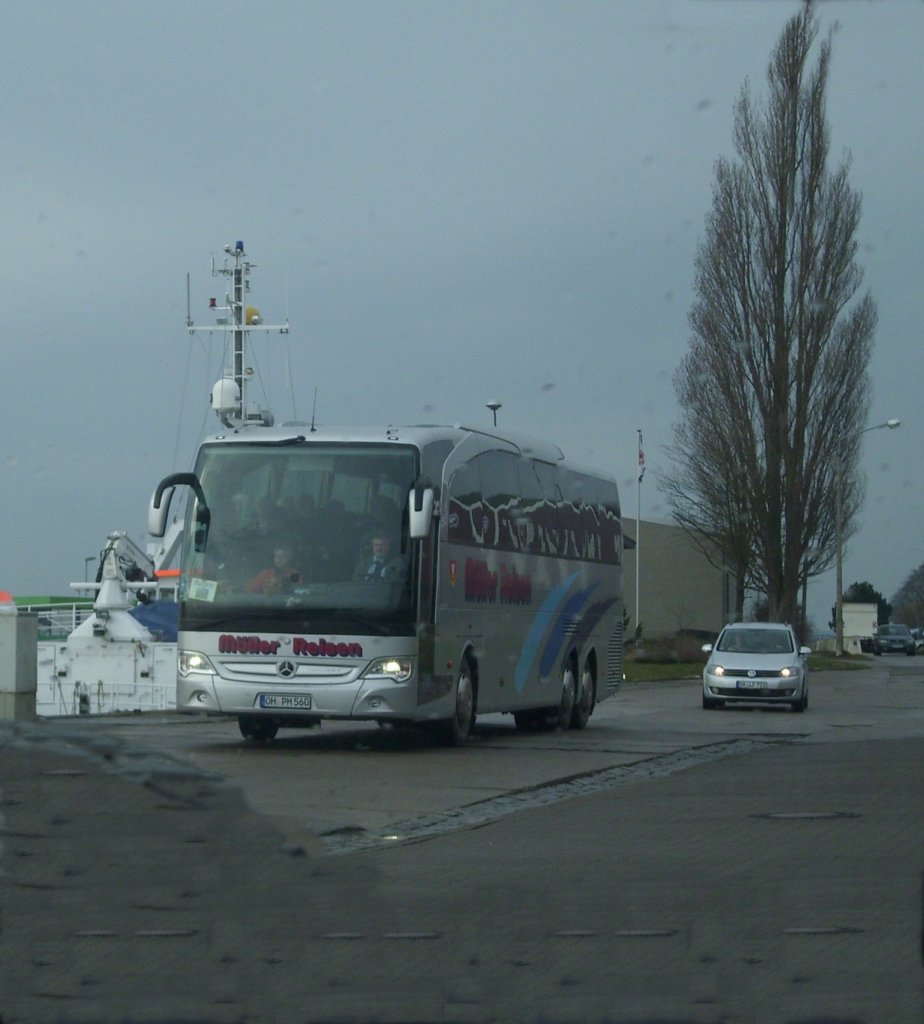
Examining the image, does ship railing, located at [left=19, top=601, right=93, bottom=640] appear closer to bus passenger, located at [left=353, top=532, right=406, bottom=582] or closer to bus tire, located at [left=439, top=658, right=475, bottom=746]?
bus tire, located at [left=439, top=658, right=475, bottom=746]

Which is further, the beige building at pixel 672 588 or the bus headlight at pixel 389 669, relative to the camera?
the beige building at pixel 672 588

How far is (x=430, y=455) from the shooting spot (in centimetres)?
1805

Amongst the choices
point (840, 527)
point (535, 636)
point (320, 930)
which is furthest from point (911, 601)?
point (320, 930)

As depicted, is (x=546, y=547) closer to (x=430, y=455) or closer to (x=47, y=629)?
(x=430, y=455)

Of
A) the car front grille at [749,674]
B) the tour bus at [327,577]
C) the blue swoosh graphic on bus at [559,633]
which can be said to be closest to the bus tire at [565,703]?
the blue swoosh graphic on bus at [559,633]

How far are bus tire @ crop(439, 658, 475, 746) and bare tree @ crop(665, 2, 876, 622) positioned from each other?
126 ft

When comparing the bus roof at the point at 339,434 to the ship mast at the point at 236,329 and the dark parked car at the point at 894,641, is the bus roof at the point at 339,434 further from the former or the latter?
the dark parked car at the point at 894,641

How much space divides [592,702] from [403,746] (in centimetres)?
531

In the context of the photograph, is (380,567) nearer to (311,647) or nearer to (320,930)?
(311,647)

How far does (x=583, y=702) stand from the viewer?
2328 cm

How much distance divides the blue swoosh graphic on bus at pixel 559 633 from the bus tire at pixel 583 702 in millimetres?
957

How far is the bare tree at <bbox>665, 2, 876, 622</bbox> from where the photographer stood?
5588 centimetres

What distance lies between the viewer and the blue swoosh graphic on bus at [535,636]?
20828mm

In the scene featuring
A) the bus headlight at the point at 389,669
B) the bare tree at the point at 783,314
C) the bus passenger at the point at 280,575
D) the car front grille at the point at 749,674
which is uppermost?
the bare tree at the point at 783,314
